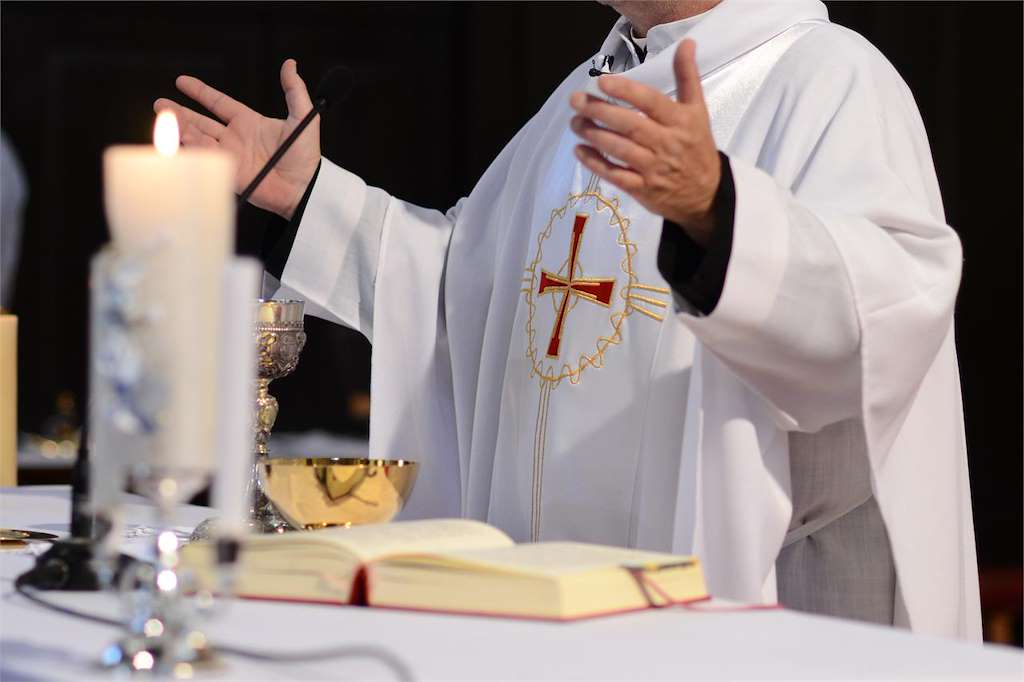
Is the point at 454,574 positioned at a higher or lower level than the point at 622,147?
lower

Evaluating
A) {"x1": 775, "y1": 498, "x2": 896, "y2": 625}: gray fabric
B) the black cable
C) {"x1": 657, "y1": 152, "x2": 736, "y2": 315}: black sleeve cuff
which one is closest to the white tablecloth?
the black cable

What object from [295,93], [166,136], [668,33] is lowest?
[166,136]

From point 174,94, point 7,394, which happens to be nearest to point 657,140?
point 7,394

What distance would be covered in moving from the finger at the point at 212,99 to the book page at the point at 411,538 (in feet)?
4.17

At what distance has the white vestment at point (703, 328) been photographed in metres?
2.03

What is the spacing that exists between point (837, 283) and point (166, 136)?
3.67 feet

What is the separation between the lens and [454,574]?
137cm

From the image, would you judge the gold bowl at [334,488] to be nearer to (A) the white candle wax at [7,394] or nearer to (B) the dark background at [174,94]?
(A) the white candle wax at [7,394]

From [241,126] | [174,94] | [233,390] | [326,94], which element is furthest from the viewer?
[174,94]

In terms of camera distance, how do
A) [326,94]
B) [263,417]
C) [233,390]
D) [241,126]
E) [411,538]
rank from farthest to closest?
[241,126] → [263,417] → [326,94] → [411,538] → [233,390]

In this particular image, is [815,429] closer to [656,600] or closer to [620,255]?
[620,255]

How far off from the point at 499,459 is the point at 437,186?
5.94 m

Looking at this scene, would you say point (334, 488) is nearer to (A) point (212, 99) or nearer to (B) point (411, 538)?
(B) point (411, 538)

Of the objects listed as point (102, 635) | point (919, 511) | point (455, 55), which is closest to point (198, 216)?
point (102, 635)
